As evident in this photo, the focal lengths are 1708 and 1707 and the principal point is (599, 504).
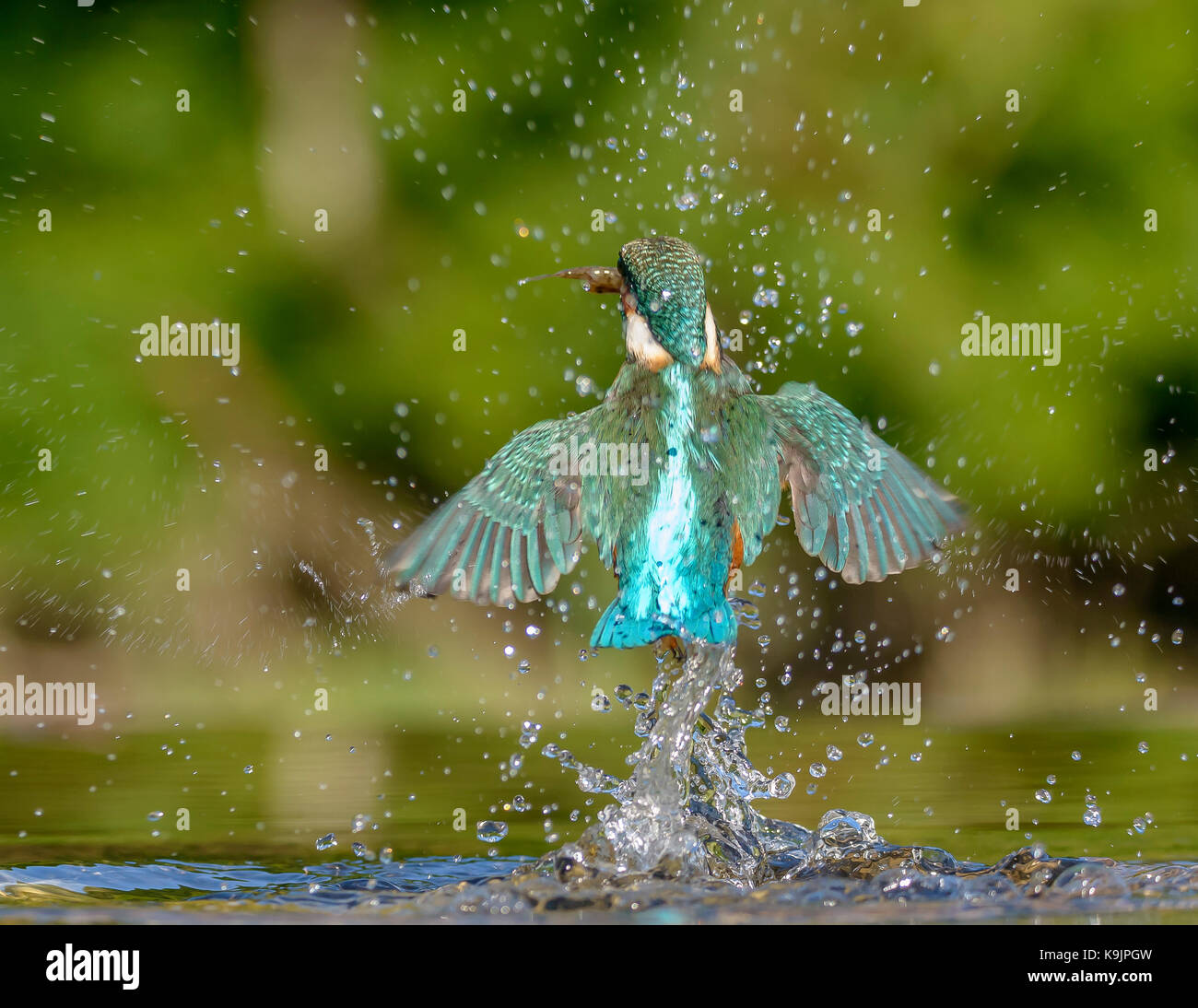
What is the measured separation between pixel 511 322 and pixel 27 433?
9.83 feet

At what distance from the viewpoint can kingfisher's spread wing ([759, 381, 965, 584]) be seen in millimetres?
4816

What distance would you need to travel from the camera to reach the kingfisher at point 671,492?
14.7ft

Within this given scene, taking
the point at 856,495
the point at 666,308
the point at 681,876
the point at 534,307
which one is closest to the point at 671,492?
the point at 666,308

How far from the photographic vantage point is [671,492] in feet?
14.8

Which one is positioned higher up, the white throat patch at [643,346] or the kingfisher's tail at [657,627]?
the white throat patch at [643,346]

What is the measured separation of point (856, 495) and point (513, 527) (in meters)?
0.98

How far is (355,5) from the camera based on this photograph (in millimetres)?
10578

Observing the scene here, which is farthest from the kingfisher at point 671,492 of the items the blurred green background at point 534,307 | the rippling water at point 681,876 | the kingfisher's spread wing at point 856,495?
the blurred green background at point 534,307

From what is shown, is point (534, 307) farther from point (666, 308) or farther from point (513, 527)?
point (666, 308)

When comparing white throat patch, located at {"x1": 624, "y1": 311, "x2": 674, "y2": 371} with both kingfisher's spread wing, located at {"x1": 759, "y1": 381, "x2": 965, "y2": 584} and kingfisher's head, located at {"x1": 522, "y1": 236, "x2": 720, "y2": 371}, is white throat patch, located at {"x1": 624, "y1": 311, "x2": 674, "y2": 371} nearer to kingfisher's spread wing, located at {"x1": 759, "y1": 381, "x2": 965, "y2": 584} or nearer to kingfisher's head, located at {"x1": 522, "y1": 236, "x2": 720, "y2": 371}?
kingfisher's head, located at {"x1": 522, "y1": 236, "x2": 720, "y2": 371}

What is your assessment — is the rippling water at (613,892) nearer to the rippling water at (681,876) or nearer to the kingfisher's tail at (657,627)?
the rippling water at (681,876)
